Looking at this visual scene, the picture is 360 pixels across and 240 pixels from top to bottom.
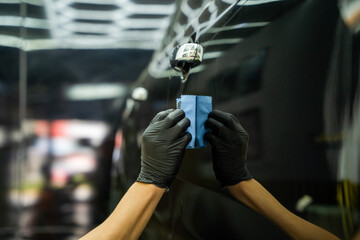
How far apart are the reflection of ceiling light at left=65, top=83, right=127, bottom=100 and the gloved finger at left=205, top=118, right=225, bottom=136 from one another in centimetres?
119

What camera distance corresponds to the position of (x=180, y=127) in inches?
35.3

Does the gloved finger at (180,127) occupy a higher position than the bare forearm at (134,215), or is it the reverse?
the gloved finger at (180,127)

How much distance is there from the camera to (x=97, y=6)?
1596 mm

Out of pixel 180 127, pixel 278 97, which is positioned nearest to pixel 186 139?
pixel 180 127

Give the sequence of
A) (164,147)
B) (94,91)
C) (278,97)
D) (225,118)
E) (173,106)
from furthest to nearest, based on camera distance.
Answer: (94,91) < (173,106) < (164,147) < (225,118) < (278,97)

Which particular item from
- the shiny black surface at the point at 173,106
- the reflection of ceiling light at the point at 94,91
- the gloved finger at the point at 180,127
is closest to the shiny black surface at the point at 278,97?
the shiny black surface at the point at 173,106

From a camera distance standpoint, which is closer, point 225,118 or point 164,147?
point 225,118

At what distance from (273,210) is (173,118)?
1.39 feet

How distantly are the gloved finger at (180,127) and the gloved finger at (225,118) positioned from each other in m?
0.09

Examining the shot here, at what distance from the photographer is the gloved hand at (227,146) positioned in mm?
816

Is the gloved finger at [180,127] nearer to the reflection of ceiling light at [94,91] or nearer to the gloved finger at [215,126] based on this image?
the gloved finger at [215,126]

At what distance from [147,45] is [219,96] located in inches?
37.4

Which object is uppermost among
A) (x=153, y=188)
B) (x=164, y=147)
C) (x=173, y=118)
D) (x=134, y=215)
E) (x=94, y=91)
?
(x=94, y=91)

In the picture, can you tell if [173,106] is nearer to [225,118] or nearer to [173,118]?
[173,118]
